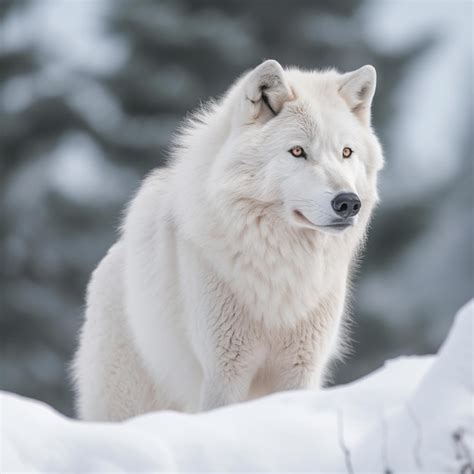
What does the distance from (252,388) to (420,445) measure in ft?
7.99

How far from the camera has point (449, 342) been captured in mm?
2922

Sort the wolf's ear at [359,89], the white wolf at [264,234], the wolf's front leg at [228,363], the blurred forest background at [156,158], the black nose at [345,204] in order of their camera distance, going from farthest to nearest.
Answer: the blurred forest background at [156,158] < the wolf's ear at [359,89] < the wolf's front leg at [228,363] < the white wolf at [264,234] < the black nose at [345,204]

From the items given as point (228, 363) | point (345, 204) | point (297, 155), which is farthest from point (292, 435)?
point (297, 155)

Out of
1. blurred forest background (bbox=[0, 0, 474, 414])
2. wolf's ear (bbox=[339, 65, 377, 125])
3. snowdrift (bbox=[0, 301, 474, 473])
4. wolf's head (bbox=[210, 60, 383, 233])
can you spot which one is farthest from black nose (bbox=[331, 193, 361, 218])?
blurred forest background (bbox=[0, 0, 474, 414])

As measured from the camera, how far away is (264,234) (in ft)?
16.4

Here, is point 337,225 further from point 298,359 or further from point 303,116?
point 298,359

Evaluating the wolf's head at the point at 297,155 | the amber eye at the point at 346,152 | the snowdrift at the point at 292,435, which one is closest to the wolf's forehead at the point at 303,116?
the wolf's head at the point at 297,155

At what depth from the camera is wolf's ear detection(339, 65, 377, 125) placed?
5.22m

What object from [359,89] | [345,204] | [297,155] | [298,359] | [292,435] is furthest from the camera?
[359,89]

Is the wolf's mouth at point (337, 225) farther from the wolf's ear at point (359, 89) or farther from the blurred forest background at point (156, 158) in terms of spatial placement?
the blurred forest background at point (156, 158)

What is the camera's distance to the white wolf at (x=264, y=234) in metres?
4.86

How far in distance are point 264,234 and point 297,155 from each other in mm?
412

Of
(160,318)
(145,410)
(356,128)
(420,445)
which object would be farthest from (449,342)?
(145,410)

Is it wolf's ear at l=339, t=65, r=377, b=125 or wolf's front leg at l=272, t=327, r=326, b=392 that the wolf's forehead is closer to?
wolf's ear at l=339, t=65, r=377, b=125
